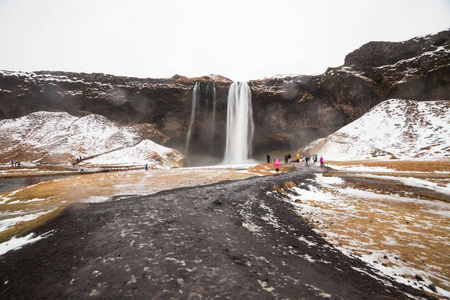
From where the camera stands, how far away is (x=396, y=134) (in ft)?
146

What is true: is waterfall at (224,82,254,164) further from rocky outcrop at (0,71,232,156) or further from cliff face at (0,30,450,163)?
rocky outcrop at (0,71,232,156)

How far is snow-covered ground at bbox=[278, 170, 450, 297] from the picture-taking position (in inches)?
174

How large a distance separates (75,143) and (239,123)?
53768 mm

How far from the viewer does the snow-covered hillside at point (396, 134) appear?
122 feet

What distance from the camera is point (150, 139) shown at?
66438 mm

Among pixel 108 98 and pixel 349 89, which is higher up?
pixel 108 98

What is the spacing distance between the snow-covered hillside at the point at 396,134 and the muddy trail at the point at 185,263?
4260 cm

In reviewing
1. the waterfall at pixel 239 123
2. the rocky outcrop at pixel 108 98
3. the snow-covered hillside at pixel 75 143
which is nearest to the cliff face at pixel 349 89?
the waterfall at pixel 239 123

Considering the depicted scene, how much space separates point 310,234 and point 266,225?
5.08ft

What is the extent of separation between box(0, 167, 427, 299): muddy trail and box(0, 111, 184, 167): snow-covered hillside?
45.1 metres

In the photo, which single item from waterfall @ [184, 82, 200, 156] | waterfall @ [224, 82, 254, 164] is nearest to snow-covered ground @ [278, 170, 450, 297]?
waterfall @ [224, 82, 254, 164]

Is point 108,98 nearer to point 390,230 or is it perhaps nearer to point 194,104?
point 194,104

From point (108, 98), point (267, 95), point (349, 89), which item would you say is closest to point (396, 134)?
point (349, 89)

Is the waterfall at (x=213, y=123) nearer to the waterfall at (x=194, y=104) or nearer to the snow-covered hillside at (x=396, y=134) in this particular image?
the waterfall at (x=194, y=104)
